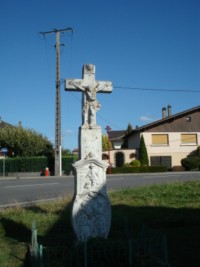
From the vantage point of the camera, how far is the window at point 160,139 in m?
47.5

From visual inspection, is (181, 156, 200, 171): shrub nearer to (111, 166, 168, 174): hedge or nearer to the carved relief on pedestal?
(111, 166, 168, 174): hedge

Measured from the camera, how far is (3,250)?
7551 mm

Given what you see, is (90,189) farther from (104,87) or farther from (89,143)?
(104,87)

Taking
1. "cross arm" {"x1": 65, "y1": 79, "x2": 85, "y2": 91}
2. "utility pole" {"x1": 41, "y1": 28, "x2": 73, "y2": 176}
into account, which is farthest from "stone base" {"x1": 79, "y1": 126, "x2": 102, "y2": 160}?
"utility pole" {"x1": 41, "y1": 28, "x2": 73, "y2": 176}

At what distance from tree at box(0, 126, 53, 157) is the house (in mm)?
11021

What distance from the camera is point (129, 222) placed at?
384 inches

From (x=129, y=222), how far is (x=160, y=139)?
38.4m

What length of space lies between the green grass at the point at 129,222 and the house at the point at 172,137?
106ft

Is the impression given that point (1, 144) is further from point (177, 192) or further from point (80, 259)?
point (80, 259)

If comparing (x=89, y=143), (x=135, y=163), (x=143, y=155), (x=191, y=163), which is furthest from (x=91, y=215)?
(x=143, y=155)

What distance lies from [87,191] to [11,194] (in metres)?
10.7

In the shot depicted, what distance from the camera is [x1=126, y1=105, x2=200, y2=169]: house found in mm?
47094

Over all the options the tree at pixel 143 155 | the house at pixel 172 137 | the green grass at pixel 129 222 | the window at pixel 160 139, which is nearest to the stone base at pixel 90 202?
the green grass at pixel 129 222

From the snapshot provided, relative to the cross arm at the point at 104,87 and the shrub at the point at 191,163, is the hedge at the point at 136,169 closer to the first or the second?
the shrub at the point at 191,163
